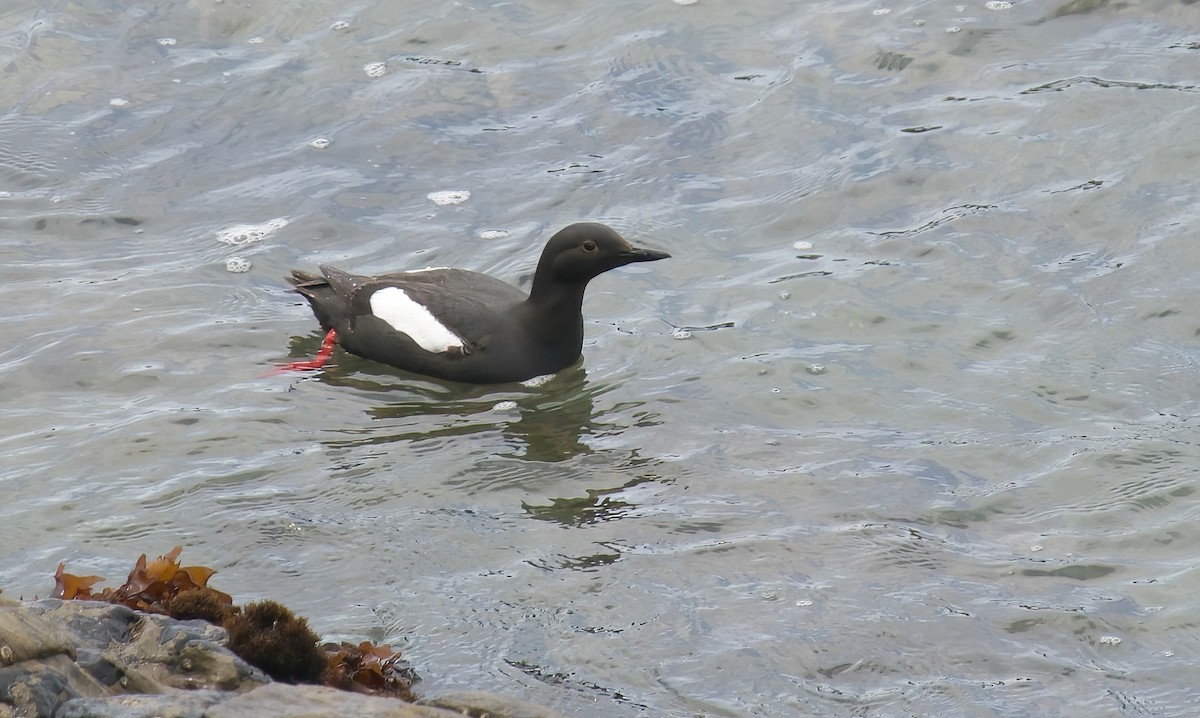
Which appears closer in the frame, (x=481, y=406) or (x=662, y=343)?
(x=481, y=406)

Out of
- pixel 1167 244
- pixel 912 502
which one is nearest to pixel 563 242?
pixel 912 502

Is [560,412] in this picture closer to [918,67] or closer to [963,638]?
[963,638]

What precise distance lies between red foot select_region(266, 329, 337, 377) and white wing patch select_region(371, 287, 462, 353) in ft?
1.54

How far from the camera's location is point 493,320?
888cm

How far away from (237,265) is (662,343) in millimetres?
3238

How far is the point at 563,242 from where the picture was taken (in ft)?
28.8

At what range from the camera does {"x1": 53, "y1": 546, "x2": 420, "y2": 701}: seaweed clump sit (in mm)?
4375

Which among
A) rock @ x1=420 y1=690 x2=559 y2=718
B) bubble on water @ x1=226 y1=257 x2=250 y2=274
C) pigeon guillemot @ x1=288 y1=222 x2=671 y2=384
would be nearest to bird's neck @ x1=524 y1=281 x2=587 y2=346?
pigeon guillemot @ x1=288 y1=222 x2=671 y2=384

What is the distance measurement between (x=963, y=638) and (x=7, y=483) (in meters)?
4.87

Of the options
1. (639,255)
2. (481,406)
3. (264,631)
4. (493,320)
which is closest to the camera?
(264,631)

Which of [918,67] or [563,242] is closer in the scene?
[563,242]

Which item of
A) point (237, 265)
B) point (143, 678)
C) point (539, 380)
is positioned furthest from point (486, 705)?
point (237, 265)

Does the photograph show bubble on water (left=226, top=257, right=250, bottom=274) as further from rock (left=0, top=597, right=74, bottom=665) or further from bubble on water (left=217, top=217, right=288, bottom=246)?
rock (left=0, top=597, right=74, bottom=665)

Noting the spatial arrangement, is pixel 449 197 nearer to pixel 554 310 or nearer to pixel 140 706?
pixel 554 310
